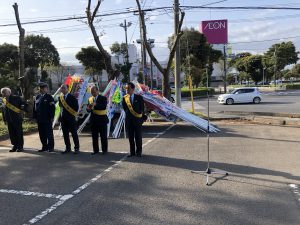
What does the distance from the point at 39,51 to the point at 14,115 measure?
5381 cm

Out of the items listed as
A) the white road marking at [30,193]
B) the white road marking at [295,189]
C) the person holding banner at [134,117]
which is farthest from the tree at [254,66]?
the white road marking at [30,193]

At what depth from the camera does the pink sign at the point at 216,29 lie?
1848 inches

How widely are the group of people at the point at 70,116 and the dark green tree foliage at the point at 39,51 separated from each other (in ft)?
168

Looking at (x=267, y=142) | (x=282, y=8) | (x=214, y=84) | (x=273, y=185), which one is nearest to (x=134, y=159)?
(x=273, y=185)

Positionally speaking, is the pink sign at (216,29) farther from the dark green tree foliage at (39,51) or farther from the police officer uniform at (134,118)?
the police officer uniform at (134,118)

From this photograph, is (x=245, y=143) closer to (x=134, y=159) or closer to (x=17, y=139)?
(x=134, y=159)

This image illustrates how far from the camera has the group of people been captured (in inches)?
373

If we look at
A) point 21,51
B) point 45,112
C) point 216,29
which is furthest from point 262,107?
point 216,29

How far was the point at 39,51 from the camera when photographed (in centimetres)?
6159

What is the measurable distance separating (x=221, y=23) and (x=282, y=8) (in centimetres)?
2509

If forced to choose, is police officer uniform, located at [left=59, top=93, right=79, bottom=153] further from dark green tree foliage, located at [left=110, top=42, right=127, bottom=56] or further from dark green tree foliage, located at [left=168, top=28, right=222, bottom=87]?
dark green tree foliage, located at [left=110, top=42, right=127, bottom=56]

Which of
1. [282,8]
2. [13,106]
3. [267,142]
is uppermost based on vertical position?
[282,8]

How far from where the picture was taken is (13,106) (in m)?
10.4

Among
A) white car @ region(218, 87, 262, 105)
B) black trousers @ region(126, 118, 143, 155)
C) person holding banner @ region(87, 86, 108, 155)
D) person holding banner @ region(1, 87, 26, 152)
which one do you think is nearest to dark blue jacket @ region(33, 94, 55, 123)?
person holding banner @ region(1, 87, 26, 152)
